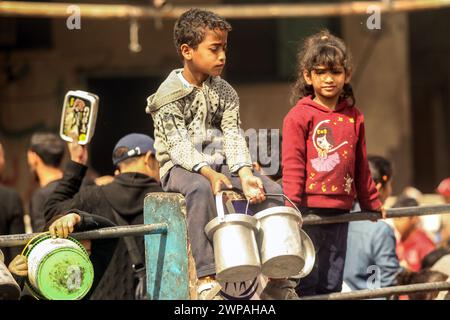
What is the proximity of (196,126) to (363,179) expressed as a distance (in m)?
0.99

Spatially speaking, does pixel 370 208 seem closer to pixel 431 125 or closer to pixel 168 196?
pixel 168 196

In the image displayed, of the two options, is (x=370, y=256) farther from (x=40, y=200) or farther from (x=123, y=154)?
(x=40, y=200)

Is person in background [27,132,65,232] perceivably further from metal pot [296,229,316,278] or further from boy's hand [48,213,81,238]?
metal pot [296,229,316,278]

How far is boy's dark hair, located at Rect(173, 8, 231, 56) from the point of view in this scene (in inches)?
206

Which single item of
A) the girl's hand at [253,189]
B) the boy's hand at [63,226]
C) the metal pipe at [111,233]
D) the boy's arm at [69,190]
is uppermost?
the boy's arm at [69,190]

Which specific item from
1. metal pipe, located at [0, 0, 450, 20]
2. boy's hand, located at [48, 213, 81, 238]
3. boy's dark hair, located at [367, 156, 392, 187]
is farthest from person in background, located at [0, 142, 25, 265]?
metal pipe, located at [0, 0, 450, 20]

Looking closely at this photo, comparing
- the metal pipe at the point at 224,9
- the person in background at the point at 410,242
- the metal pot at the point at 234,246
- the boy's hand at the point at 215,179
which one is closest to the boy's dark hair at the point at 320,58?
the boy's hand at the point at 215,179

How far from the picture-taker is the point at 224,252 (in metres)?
4.70

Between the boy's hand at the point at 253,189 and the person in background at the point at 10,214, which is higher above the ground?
the person in background at the point at 10,214

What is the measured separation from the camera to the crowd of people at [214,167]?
198 inches

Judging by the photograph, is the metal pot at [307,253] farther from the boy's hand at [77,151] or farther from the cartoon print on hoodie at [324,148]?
the boy's hand at [77,151]

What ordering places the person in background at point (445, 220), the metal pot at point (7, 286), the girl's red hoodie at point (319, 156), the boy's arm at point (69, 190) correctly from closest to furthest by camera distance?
the metal pot at point (7, 286), the girl's red hoodie at point (319, 156), the boy's arm at point (69, 190), the person in background at point (445, 220)

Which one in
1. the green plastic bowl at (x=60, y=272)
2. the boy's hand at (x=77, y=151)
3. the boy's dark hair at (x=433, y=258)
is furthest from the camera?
the boy's dark hair at (x=433, y=258)

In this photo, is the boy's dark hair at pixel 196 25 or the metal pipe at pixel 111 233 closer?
the metal pipe at pixel 111 233
